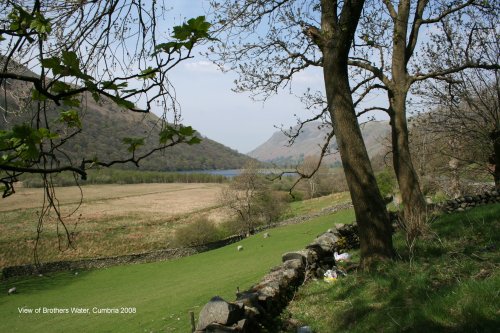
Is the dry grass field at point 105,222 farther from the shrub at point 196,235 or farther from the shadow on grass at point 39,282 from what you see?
the shrub at point 196,235

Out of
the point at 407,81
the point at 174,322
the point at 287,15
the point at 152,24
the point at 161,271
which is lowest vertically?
the point at 161,271

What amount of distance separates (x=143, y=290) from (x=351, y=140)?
49.3 feet

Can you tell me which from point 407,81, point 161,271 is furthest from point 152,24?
point 161,271

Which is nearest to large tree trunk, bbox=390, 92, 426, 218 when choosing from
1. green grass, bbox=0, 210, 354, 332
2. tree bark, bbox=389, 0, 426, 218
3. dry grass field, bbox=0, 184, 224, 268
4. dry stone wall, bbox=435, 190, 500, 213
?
tree bark, bbox=389, 0, 426, 218

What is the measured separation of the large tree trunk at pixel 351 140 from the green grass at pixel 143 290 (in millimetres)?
4846

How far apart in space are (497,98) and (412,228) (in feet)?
27.5

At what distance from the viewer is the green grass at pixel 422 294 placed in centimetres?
385

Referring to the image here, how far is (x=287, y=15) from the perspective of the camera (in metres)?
8.88

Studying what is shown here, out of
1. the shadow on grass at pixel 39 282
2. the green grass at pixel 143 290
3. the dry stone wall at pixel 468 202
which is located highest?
the dry stone wall at pixel 468 202

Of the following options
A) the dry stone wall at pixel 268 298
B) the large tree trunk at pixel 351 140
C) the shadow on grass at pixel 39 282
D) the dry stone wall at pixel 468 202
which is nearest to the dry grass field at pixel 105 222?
the shadow on grass at pixel 39 282

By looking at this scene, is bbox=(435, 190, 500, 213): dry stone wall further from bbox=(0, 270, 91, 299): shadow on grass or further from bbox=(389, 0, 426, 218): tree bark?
bbox=(0, 270, 91, 299): shadow on grass

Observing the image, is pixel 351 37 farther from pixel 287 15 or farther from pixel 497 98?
pixel 497 98

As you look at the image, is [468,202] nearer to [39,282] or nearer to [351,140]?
[351,140]

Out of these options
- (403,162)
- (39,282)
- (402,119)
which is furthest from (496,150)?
(39,282)
